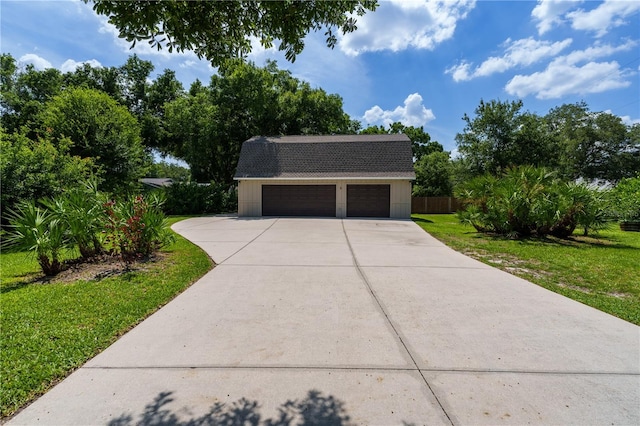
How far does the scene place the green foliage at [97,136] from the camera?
1644 cm

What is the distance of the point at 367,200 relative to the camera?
19.4 m

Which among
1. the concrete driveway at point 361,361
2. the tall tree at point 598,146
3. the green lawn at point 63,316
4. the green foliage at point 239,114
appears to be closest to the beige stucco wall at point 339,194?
the green foliage at point 239,114

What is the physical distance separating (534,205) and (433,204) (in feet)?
51.0

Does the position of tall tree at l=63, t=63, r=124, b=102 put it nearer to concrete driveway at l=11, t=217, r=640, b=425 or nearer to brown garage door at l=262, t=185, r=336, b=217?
brown garage door at l=262, t=185, r=336, b=217

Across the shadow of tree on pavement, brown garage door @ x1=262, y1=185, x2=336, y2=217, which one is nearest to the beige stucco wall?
brown garage door @ x1=262, y1=185, x2=336, y2=217

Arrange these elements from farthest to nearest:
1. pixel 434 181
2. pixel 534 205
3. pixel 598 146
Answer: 1. pixel 598 146
2. pixel 434 181
3. pixel 534 205

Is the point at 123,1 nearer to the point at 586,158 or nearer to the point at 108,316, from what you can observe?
the point at 108,316

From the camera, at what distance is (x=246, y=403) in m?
2.46

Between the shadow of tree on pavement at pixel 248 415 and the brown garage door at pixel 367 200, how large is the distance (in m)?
17.1

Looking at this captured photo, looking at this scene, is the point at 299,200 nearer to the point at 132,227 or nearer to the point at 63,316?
the point at 132,227

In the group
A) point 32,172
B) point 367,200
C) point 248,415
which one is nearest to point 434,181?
point 367,200

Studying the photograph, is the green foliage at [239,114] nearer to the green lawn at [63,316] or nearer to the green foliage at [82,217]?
the green foliage at [82,217]

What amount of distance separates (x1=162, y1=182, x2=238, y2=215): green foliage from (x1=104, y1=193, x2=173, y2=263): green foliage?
625 inches

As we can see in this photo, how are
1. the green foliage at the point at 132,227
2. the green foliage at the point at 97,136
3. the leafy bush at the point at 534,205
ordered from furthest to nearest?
the green foliage at the point at 97,136
the leafy bush at the point at 534,205
the green foliage at the point at 132,227
